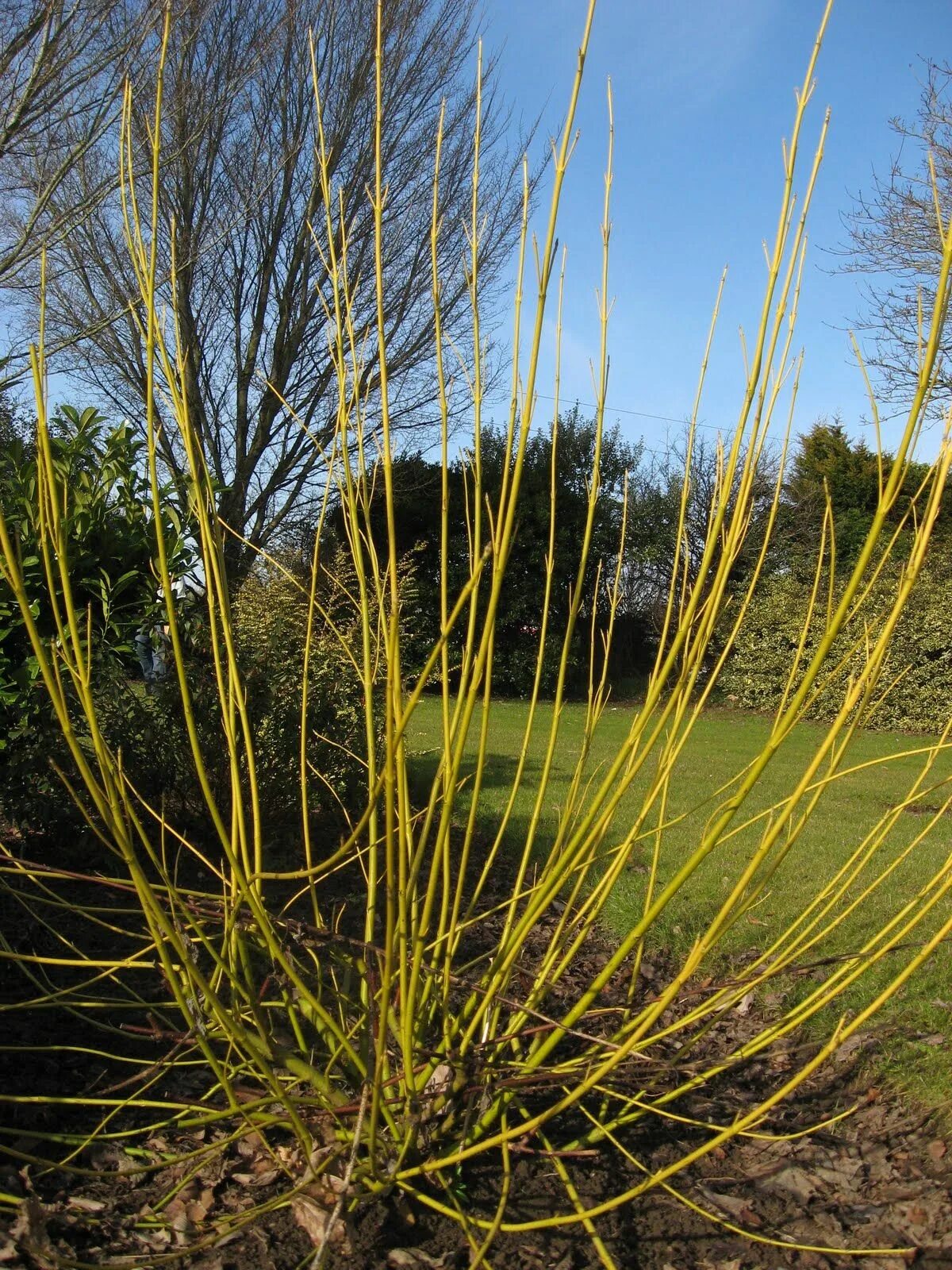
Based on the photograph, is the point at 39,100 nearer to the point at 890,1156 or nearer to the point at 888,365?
the point at 890,1156

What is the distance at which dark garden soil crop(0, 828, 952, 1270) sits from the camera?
174 cm

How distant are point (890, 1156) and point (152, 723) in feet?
11.0

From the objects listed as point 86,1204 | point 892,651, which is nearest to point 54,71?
point 86,1204

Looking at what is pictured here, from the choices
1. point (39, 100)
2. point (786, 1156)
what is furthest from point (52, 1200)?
point (39, 100)

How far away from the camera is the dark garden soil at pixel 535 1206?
1.74m

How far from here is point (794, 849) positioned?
5.30m

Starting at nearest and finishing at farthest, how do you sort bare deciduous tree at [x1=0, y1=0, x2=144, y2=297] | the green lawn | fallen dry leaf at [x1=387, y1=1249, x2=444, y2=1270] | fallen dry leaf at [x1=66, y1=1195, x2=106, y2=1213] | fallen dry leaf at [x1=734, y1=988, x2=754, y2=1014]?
fallen dry leaf at [x1=387, y1=1249, x2=444, y2=1270] → fallen dry leaf at [x1=66, y1=1195, x2=106, y2=1213] → the green lawn → fallen dry leaf at [x1=734, y1=988, x2=754, y2=1014] → bare deciduous tree at [x1=0, y1=0, x2=144, y2=297]

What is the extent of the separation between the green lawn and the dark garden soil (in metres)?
0.52

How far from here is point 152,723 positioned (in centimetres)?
435

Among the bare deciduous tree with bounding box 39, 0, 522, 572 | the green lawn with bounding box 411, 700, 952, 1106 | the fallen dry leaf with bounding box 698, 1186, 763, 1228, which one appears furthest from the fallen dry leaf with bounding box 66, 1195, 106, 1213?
the bare deciduous tree with bounding box 39, 0, 522, 572

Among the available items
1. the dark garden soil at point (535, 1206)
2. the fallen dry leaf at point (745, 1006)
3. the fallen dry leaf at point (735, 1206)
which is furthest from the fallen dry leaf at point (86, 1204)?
the fallen dry leaf at point (745, 1006)

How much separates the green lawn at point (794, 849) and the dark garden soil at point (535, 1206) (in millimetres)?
518

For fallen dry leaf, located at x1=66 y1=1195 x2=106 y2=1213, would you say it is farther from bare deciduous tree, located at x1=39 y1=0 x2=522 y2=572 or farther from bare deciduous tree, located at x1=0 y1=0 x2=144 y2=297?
bare deciduous tree, located at x1=39 y1=0 x2=522 y2=572

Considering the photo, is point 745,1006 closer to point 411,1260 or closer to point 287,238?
point 411,1260
